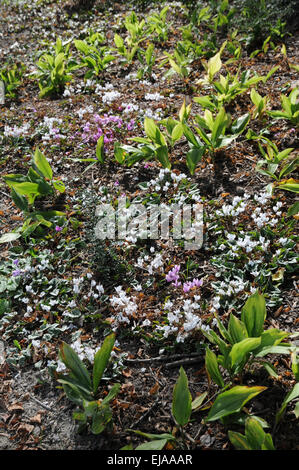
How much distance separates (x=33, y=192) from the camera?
3445mm

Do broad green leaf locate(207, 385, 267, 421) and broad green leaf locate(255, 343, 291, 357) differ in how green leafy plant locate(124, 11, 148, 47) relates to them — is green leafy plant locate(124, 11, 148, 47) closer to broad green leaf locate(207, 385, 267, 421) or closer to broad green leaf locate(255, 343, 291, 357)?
broad green leaf locate(255, 343, 291, 357)

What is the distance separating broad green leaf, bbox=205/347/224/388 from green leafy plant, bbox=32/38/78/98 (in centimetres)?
452

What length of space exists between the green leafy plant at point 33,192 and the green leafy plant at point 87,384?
143 centimetres

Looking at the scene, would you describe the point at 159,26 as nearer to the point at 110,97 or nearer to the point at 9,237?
the point at 110,97

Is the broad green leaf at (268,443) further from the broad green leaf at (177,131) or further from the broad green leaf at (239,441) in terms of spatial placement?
the broad green leaf at (177,131)

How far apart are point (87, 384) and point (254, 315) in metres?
1.10

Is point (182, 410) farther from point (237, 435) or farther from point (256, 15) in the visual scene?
Answer: point (256, 15)

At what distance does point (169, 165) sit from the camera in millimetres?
3566

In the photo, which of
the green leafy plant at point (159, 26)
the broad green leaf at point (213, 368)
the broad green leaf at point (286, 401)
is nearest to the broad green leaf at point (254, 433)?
the broad green leaf at point (286, 401)

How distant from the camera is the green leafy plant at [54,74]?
5.16 m

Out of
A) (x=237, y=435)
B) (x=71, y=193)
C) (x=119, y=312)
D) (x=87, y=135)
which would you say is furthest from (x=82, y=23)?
(x=237, y=435)

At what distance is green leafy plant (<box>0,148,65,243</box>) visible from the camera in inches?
Result: 129

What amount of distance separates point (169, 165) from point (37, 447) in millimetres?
2554

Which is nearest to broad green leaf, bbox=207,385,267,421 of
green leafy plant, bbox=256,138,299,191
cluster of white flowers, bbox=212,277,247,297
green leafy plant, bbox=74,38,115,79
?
cluster of white flowers, bbox=212,277,247,297
